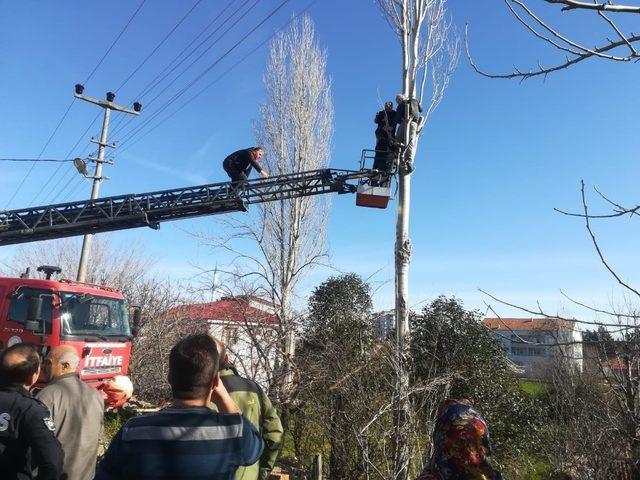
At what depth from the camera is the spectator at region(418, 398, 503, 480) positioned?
85.8 inches

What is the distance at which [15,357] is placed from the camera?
272cm

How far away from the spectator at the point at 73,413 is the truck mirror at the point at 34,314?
4497mm

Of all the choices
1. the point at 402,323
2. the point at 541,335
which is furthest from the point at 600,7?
the point at 402,323

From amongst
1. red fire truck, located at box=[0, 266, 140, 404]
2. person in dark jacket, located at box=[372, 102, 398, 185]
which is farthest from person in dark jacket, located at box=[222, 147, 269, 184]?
red fire truck, located at box=[0, 266, 140, 404]

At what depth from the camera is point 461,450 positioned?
221cm

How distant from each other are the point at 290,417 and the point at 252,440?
586 centimetres

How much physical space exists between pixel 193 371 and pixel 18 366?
4.76 feet

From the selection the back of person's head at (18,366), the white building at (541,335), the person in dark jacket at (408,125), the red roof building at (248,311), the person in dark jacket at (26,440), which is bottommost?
the person in dark jacket at (26,440)

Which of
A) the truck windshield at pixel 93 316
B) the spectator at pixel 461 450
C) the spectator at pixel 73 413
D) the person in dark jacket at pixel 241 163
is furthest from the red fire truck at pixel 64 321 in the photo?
the spectator at pixel 461 450

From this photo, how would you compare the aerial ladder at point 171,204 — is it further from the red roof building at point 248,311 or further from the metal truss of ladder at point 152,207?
the red roof building at point 248,311

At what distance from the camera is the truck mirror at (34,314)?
690 cm

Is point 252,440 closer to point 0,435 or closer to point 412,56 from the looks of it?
point 0,435

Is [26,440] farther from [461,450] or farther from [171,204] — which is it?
[171,204]

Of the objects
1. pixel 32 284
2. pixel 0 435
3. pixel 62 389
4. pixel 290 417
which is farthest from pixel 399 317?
pixel 32 284
